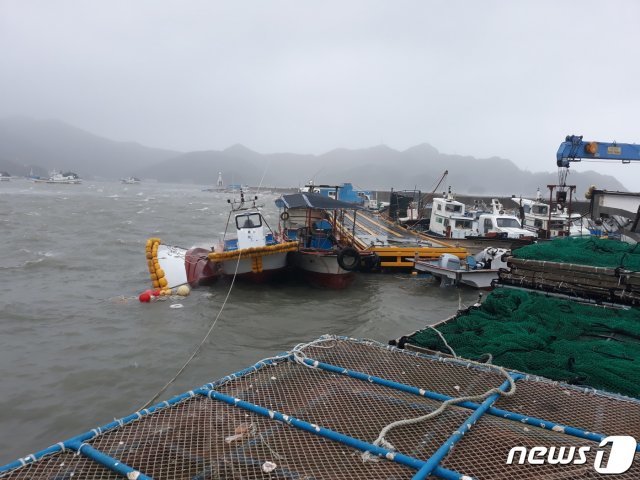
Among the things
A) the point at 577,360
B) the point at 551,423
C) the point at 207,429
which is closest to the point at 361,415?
the point at 207,429

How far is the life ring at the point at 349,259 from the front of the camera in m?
15.4

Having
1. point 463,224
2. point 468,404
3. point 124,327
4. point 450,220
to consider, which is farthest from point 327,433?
point 463,224

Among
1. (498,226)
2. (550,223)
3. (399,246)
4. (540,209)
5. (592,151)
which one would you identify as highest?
(592,151)

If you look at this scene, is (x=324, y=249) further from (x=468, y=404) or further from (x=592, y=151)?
(x=468, y=404)

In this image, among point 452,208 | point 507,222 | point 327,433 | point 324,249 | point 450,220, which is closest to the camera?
point 327,433

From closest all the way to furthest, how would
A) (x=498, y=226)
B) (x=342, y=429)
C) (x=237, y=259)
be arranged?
1. (x=342, y=429)
2. (x=237, y=259)
3. (x=498, y=226)

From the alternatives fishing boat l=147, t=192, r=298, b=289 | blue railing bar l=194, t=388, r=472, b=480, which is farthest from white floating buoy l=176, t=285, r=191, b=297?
blue railing bar l=194, t=388, r=472, b=480

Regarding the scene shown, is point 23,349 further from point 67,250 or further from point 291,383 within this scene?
point 67,250

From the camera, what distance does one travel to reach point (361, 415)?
3398mm

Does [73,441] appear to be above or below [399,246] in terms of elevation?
above

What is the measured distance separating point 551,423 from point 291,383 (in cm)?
201

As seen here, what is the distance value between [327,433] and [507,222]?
2092 centimetres

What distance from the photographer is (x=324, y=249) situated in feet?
54.7

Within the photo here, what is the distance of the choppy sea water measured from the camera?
7.79 m
